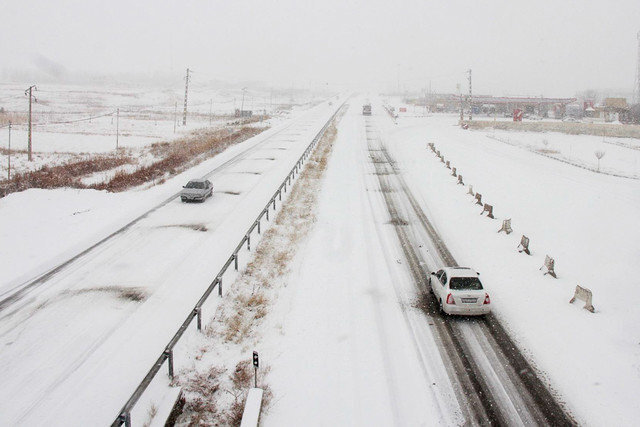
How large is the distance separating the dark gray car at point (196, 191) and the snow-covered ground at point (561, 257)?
46.8 feet

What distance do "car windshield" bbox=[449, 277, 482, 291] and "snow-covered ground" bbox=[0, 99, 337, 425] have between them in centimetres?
874

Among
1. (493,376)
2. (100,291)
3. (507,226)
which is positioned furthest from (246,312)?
(507,226)

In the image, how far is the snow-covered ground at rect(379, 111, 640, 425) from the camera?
37.9ft

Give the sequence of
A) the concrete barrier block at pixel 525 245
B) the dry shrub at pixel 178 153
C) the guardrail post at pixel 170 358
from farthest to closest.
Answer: the dry shrub at pixel 178 153 < the concrete barrier block at pixel 525 245 < the guardrail post at pixel 170 358

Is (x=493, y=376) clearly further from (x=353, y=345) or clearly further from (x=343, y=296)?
(x=343, y=296)

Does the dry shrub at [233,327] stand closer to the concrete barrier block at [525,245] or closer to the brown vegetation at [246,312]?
the brown vegetation at [246,312]

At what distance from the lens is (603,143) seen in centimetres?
6347

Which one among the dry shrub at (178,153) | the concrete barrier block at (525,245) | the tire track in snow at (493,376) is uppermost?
the dry shrub at (178,153)

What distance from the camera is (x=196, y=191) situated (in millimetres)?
28234

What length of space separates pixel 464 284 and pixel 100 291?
1265 centimetres

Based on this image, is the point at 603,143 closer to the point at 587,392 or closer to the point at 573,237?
the point at 573,237

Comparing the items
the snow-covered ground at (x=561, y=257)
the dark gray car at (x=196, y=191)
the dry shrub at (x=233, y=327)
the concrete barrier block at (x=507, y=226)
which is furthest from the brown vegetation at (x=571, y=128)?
the dry shrub at (x=233, y=327)

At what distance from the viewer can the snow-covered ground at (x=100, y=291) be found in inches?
417

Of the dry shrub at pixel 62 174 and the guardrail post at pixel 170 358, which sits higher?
the dry shrub at pixel 62 174
